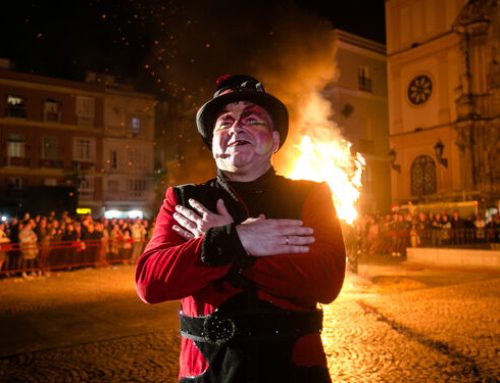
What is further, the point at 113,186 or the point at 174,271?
the point at 113,186

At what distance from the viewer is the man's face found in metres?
2.22

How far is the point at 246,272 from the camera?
193cm

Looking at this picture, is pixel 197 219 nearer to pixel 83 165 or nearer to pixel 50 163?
pixel 50 163

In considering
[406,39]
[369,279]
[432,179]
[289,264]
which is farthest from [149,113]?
[289,264]

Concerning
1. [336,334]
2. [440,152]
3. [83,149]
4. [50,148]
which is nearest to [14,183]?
[50,148]

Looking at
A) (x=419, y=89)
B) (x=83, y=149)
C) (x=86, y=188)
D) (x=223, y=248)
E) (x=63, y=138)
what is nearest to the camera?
(x=223, y=248)

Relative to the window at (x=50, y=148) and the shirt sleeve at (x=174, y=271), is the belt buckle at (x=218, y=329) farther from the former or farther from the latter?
the window at (x=50, y=148)

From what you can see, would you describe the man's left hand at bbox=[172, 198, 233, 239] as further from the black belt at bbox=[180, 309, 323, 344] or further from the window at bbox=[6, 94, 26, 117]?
the window at bbox=[6, 94, 26, 117]

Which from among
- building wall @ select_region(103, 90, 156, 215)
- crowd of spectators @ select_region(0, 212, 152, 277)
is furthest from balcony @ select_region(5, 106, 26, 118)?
crowd of spectators @ select_region(0, 212, 152, 277)

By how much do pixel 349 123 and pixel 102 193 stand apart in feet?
71.9

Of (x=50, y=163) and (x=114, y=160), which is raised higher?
(x=114, y=160)

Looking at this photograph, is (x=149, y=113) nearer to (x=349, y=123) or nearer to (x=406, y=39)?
(x=349, y=123)

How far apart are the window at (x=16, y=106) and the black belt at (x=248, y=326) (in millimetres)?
39457

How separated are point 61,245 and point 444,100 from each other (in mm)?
22457
